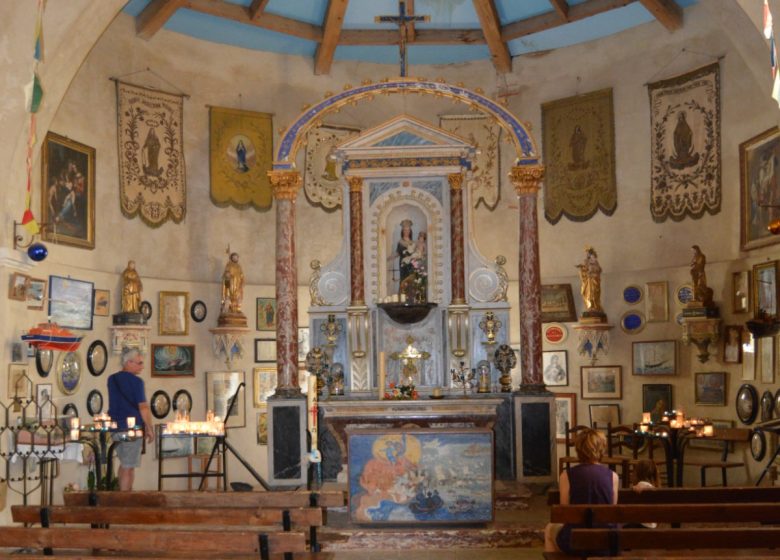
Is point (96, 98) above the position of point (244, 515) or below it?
above

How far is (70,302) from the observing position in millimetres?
13031

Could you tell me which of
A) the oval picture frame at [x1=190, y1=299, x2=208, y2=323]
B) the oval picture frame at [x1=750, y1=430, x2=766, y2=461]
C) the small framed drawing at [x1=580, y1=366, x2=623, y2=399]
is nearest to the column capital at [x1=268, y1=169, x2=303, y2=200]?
the oval picture frame at [x1=190, y1=299, x2=208, y2=323]

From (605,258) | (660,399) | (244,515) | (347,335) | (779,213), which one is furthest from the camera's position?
(605,258)

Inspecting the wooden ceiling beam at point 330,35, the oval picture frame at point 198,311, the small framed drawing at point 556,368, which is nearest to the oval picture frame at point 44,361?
the oval picture frame at point 198,311

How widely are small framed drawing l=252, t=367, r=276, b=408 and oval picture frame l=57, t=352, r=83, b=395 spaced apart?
3.37m

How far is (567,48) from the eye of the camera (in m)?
16.6

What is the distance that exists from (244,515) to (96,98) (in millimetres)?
9262

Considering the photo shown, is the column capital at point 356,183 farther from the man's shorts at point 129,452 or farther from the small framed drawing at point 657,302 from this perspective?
the man's shorts at point 129,452

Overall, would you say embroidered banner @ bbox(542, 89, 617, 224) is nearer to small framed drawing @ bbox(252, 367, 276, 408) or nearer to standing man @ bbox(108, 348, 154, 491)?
small framed drawing @ bbox(252, 367, 276, 408)

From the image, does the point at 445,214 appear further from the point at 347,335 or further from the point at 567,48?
the point at 567,48

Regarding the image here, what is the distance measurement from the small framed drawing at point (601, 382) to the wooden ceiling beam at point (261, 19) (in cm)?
705

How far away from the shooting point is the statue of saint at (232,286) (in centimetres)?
1522

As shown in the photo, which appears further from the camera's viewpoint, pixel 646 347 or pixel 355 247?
pixel 646 347

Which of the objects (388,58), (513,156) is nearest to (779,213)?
(513,156)
